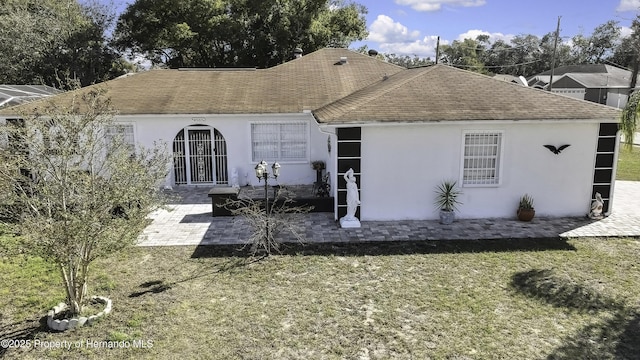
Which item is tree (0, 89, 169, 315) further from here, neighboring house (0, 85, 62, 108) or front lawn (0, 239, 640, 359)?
neighboring house (0, 85, 62, 108)

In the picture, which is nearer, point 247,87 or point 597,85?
point 247,87

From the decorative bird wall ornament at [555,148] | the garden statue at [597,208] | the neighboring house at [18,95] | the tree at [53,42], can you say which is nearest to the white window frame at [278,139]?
the decorative bird wall ornament at [555,148]

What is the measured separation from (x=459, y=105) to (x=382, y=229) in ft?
14.1

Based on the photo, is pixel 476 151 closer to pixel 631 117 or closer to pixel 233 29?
pixel 631 117

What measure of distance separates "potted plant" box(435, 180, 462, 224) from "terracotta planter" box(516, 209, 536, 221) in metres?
1.78

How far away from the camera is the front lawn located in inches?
267

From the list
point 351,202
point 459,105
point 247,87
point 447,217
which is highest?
point 247,87

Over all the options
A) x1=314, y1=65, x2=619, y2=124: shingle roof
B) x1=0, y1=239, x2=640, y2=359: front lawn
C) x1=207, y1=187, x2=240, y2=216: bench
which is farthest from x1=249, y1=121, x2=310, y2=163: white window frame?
x1=0, y1=239, x2=640, y2=359: front lawn

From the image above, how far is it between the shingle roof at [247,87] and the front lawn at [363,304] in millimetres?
7461

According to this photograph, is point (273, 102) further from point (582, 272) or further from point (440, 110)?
point (582, 272)

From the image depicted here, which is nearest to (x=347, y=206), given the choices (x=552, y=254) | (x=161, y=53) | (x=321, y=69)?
(x=552, y=254)

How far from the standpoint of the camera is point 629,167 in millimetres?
22203

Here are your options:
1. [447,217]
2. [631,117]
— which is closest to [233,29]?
[447,217]

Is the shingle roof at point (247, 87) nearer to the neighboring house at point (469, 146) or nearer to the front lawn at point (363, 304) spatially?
the neighboring house at point (469, 146)
